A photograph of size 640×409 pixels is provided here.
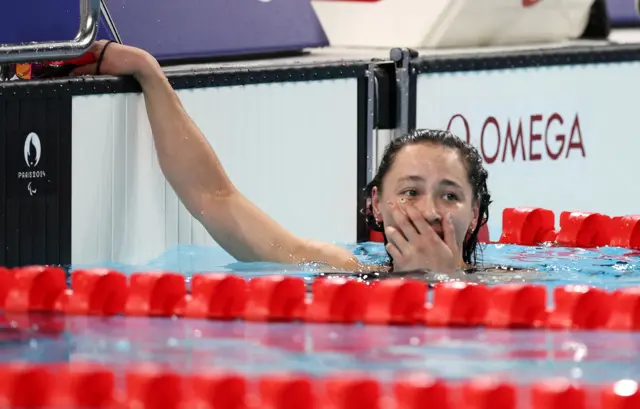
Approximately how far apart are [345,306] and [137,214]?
1.02 m

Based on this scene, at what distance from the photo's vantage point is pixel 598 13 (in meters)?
6.94

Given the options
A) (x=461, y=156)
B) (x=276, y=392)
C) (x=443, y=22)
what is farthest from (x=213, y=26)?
(x=276, y=392)

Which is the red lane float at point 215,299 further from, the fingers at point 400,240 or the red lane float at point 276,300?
the fingers at point 400,240

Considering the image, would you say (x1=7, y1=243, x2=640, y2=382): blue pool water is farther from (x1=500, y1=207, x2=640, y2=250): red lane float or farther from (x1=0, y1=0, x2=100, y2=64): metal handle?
(x1=500, y1=207, x2=640, y2=250): red lane float

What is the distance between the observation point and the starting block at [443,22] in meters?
6.31

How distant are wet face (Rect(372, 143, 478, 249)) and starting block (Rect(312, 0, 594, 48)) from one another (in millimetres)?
2672

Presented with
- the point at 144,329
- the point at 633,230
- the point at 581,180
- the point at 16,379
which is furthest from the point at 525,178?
the point at 16,379

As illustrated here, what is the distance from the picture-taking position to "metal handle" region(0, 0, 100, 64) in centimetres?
365

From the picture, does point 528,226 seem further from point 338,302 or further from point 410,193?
point 338,302

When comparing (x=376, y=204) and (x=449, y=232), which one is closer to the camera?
(x=449, y=232)

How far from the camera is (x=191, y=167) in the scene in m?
4.02

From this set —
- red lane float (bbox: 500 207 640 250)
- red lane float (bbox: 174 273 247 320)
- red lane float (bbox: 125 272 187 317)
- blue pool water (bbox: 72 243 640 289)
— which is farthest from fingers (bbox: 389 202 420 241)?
red lane float (bbox: 500 207 640 250)

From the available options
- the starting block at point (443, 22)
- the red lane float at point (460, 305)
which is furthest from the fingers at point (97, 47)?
the starting block at point (443, 22)

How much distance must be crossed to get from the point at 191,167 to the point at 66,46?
548mm
